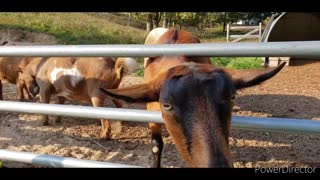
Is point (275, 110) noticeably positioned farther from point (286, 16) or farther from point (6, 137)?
point (286, 16)

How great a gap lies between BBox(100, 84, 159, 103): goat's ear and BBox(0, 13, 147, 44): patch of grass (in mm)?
17884

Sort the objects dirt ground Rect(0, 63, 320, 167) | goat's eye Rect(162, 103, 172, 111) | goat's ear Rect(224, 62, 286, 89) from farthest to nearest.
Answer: dirt ground Rect(0, 63, 320, 167) → goat's ear Rect(224, 62, 286, 89) → goat's eye Rect(162, 103, 172, 111)

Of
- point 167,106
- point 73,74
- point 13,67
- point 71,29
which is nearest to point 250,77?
point 167,106

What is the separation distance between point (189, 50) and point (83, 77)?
4.50 metres

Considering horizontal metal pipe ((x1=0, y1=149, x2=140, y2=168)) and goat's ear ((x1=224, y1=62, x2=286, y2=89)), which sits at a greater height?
goat's ear ((x1=224, y1=62, x2=286, y2=89))

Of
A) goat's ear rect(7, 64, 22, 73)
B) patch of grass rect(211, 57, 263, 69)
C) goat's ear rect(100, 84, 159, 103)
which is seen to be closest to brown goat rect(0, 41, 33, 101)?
goat's ear rect(7, 64, 22, 73)

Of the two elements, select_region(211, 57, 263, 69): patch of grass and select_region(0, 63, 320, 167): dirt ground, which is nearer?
select_region(0, 63, 320, 167): dirt ground

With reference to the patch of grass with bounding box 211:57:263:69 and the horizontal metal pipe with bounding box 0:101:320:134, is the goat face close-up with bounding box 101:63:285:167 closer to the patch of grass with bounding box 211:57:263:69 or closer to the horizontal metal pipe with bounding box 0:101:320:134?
the horizontal metal pipe with bounding box 0:101:320:134

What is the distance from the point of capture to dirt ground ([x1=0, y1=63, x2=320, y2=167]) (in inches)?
207

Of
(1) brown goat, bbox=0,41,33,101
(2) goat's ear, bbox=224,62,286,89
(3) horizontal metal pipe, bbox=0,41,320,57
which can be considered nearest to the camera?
(3) horizontal metal pipe, bbox=0,41,320,57

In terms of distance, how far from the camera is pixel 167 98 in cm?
209

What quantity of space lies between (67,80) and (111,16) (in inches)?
1174
